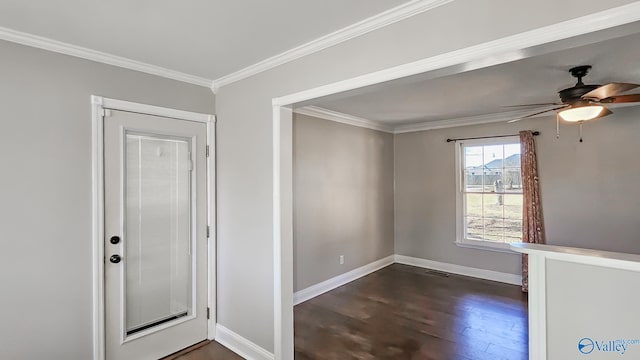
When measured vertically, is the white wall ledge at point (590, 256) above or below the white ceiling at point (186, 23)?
below

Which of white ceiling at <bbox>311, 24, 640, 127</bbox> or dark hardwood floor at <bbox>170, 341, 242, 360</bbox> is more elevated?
white ceiling at <bbox>311, 24, 640, 127</bbox>

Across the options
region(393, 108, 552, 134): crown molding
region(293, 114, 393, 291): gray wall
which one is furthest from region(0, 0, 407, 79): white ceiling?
region(393, 108, 552, 134): crown molding

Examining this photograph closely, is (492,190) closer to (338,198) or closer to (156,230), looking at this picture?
(338,198)

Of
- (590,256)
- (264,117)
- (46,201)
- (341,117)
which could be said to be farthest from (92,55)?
(590,256)

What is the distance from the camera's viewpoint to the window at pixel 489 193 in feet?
15.9

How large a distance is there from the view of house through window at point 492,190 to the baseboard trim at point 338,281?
1.44 meters

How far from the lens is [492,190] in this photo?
16.6ft

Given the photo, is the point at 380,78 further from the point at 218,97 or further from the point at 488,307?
the point at 488,307

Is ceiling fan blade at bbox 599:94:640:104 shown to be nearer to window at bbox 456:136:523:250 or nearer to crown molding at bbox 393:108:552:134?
crown molding at bbox 393:108:552:134

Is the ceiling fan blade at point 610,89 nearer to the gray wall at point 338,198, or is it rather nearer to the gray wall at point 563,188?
the gray wall at point 563,188

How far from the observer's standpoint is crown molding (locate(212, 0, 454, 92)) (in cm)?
174

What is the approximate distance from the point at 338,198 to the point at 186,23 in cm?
327

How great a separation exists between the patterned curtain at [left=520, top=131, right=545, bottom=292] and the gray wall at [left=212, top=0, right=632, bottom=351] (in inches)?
143

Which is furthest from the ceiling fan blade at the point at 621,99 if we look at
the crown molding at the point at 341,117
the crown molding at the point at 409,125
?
the crown molding at the point at 341,117
